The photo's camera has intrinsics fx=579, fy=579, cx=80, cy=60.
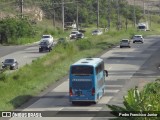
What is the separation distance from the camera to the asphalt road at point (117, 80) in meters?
40.9

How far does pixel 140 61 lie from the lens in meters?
74.1

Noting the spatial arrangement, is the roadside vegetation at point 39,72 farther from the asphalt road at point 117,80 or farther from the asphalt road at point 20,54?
A: the asphalt road at point 20,54

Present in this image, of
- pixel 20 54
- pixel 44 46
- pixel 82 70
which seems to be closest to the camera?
pixel 82 70

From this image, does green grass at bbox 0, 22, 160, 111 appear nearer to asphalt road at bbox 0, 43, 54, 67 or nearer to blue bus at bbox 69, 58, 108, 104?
blue bus at bbox 69, 58, 108, 104

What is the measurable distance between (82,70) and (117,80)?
→ 15.2 meters

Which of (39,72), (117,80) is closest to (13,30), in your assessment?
(39,72)

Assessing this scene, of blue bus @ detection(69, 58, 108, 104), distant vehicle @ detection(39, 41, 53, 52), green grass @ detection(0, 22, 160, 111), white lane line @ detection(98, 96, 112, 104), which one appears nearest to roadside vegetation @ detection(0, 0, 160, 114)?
green grass @ detection(0, 22, 160, 111)

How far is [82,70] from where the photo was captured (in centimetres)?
4053

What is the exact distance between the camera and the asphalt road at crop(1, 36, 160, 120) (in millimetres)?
40906

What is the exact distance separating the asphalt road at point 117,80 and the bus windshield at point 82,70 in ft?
7.84

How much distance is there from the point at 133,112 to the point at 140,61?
51.3 m

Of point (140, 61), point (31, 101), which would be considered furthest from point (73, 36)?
point (31, 101)

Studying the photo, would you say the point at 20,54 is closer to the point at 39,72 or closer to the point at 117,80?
the point at 39,72

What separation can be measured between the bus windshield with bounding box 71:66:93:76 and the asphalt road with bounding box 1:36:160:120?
2390 mm
